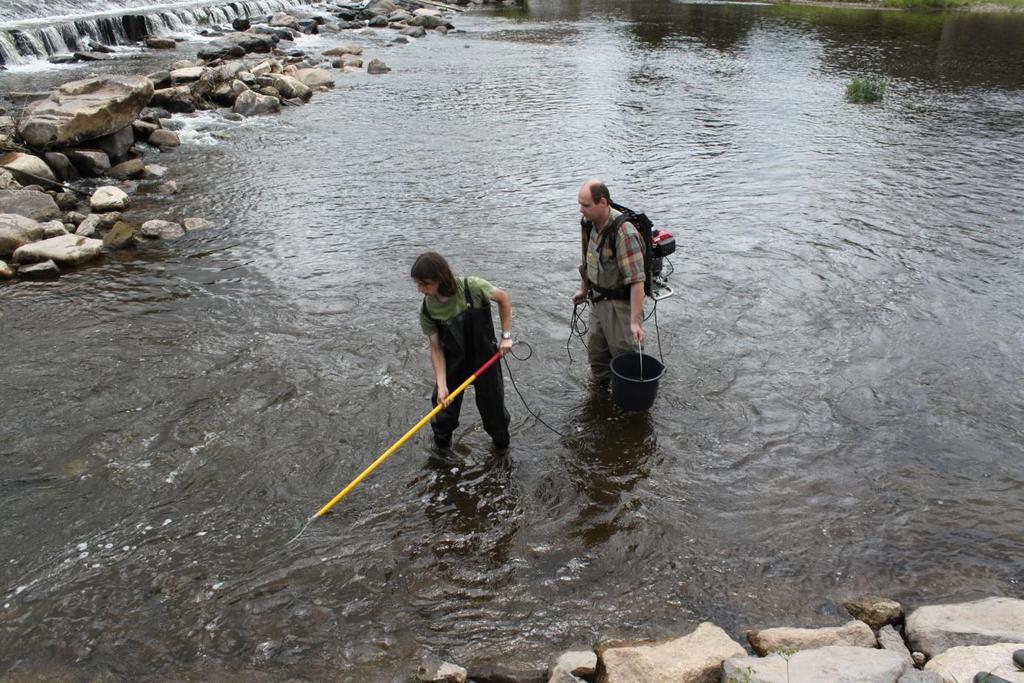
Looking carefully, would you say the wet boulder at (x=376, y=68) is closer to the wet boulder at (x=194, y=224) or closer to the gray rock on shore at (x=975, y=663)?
the wet boulder at (x=194, y=224)

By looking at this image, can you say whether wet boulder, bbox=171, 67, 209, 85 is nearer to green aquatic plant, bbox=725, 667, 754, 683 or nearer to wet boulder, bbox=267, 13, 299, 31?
wet boulder, bbox=267, 13, 299, 31

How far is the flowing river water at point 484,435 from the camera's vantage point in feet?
17.9

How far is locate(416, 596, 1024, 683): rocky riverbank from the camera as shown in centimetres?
432

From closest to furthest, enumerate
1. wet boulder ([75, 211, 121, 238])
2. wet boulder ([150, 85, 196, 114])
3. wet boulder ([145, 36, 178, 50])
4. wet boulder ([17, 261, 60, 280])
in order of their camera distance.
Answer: wet boulder ([17, 261, 60, 280]) < wet boulder ([75, 211, 121, 238]) < wet boulder ([150, 85, 196, 114]) < wet boulder ([145, 36, 178, 50])

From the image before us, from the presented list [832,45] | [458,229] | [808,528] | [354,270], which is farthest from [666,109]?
[808,528]

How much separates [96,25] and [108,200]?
20.1 metres

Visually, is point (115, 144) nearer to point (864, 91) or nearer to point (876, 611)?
point (876, 611)

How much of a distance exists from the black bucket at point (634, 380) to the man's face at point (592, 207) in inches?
55.8

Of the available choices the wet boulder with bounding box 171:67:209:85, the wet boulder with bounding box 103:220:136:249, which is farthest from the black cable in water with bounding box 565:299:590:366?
the wet boulder with bounding box 171:67:209:85

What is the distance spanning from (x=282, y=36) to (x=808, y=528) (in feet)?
112

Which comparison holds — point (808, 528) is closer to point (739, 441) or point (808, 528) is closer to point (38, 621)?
point (739, 441)

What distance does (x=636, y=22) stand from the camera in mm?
43562

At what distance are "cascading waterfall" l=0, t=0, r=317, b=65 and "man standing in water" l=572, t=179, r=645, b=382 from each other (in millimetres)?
26503

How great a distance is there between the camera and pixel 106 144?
16.2m
